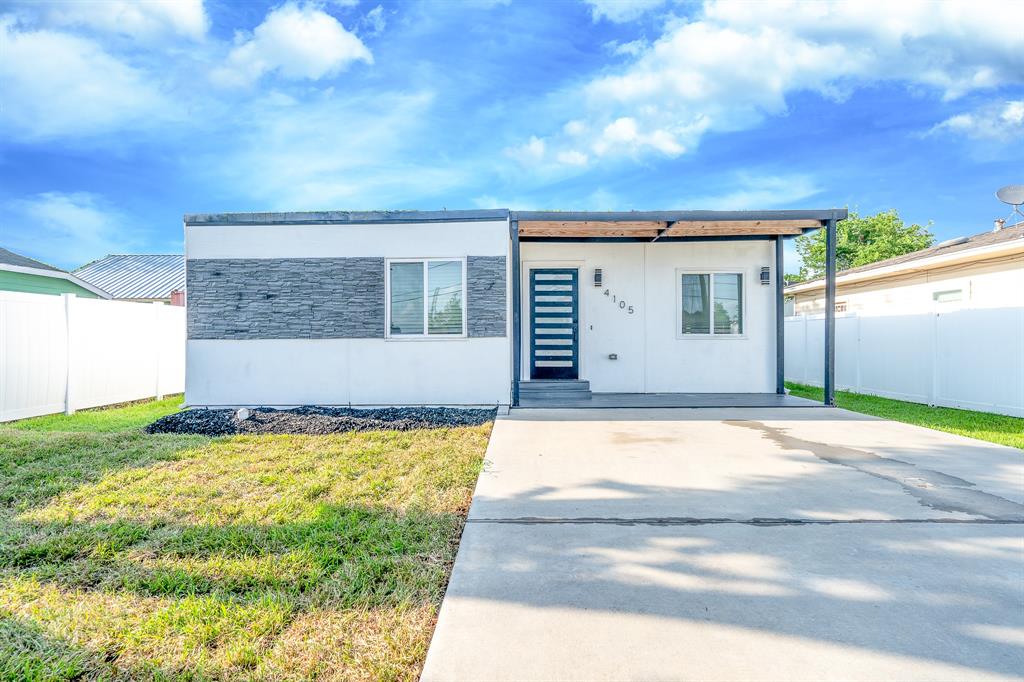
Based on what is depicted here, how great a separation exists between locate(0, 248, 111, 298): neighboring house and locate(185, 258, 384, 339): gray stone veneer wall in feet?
31.6

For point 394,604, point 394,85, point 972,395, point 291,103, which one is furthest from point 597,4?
point 394,604

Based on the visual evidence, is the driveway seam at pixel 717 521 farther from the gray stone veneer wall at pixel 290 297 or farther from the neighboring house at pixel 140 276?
the neighboring house at pixel 140 276

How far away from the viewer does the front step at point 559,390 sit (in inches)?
358

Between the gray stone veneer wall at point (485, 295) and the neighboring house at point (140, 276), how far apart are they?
57.8 feet

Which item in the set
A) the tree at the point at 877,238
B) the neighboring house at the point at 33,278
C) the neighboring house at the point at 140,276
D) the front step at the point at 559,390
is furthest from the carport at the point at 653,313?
the tree at the point at 877,238

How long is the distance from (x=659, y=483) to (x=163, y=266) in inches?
1113

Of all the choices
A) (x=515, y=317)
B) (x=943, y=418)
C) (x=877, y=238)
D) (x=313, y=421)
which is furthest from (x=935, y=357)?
(x=877, y=238)

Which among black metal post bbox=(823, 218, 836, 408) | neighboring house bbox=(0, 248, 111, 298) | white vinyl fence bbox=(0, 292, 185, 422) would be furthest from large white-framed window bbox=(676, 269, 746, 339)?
neighboring house bbox=(0, 248, 111, 298)

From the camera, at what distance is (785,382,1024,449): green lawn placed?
6320 millimetres

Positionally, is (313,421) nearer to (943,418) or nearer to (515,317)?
(515,317)

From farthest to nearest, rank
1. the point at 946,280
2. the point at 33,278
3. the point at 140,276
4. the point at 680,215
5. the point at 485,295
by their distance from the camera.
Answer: the point at 140,276 < the point at 33,278 < the point at 946,280 < the point at 485,295 < the point at 680,215

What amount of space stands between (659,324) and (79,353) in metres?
9.94

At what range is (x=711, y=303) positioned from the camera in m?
9.88

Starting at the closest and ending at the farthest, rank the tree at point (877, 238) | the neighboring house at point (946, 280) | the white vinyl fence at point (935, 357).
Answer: the white vinyl fence at point (935, 357), the neighboring house at point (946, 280), the tree at point (877, 238)
